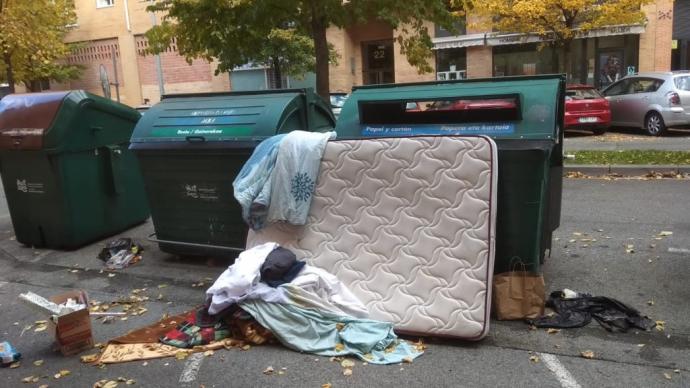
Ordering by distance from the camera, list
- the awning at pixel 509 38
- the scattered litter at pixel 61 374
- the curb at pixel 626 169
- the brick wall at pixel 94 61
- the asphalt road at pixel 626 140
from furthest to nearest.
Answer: the brick wall at pixel 94 61 → the awning at pixel 509 38 → the asphalt road at pixel 626 140 → the curb at pixel 626 169 → the scattered litter at pixel 61 374

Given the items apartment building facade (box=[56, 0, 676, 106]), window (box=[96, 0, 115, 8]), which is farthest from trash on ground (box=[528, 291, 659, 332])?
window (box=[96, 0, 115, 8])

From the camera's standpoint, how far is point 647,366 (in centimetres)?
342

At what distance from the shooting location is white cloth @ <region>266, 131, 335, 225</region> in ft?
14.4

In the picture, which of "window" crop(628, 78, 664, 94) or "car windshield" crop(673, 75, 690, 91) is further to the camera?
"window" crop(628, 78, 664, 94)

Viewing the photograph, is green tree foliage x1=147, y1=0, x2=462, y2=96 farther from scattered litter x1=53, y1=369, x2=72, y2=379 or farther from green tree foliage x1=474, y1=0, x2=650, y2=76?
green tree foliage x1=474, y1=0, x2=650, y2=76

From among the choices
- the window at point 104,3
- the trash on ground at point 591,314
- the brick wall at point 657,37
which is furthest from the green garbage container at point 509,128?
the window at point 104,3

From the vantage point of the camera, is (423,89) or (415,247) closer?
(415,247)

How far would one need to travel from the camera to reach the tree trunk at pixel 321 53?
341 inches

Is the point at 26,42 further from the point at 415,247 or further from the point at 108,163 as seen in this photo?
the point at 415,247

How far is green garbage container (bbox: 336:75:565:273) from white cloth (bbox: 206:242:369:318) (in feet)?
3.70

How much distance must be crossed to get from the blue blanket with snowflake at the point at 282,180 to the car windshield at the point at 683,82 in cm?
1178

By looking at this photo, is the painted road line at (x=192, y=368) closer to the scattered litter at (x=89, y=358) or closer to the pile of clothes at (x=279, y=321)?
the pile of clothes at (x=279, y=321)

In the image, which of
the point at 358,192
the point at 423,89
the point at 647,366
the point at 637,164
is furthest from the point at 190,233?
the point at 637,164

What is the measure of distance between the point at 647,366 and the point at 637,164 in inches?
271
